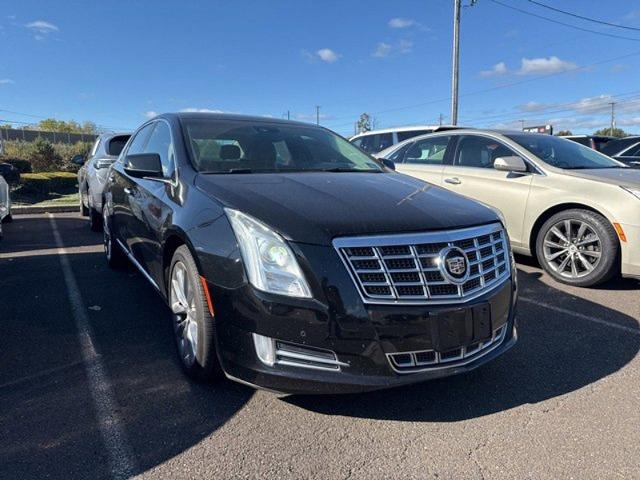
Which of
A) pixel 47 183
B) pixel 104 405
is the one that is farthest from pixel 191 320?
pixel 47 183

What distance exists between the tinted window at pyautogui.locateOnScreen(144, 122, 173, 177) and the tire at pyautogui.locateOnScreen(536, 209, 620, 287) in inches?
157

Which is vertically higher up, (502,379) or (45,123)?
(45,123)

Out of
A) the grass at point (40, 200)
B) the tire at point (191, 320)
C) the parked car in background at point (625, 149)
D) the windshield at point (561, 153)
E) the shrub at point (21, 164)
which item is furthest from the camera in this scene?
the shrub at point (21, 164)

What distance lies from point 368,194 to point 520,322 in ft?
6.28

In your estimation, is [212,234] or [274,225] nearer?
[274,225]

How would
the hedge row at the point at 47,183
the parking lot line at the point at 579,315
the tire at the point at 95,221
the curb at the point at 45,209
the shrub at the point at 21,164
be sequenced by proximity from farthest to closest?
the shrub at the point at 21,164 → the hedge row at the point at 47,183 → the curb at the point at 45,209 → the tire at the point at 95,221 → the parking lot line at the point at 579,315

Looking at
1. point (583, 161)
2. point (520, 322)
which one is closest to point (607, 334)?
point (520, 322)

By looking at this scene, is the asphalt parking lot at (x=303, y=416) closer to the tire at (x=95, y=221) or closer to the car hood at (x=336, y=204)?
the car hood at (x=336, y=204)

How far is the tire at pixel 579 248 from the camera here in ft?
15.8

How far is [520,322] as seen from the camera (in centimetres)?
398

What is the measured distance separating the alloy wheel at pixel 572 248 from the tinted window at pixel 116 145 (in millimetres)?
6879

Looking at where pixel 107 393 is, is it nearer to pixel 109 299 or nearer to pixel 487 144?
pixel 109 299

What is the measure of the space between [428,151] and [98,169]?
506 cm

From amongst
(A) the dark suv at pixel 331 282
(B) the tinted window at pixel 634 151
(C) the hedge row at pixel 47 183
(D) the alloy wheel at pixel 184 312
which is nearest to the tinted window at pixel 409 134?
(B) the tinted window at pixel 634 151
